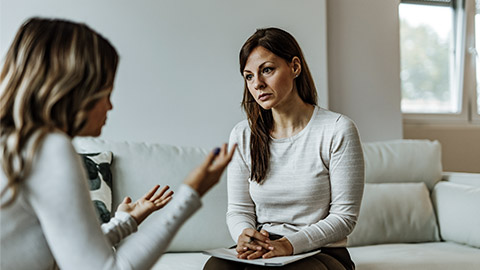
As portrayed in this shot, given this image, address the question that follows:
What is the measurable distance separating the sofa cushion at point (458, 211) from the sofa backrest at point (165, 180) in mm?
1015

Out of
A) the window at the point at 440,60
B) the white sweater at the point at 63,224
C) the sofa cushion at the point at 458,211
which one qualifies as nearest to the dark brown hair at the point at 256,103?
the white sweater at the point at 63,224

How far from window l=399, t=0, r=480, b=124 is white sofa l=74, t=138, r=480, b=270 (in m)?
1.00

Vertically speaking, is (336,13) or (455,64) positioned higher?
Answer: (336,13)

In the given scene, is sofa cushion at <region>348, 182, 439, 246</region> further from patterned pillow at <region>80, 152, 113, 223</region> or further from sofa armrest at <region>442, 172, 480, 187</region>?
patterned pillow at <region>80, 152, 113, 223</region>

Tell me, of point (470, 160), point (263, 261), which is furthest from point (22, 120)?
point (470, 160)

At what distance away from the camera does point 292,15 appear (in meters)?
2.95

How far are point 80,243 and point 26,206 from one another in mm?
125

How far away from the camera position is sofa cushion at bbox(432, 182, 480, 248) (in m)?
2.44

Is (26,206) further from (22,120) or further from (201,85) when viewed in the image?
(201,85)

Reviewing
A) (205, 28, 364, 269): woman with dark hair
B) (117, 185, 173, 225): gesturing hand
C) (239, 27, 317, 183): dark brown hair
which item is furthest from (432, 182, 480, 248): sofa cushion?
(117, 185, 173, 225): gesturing hand

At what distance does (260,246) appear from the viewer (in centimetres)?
166

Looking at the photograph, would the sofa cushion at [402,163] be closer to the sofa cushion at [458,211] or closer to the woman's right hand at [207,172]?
the sofa cushion at [458,211]

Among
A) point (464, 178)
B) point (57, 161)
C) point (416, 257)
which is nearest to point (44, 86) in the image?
point (57, 161)

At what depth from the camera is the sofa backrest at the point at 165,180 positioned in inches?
91.3
